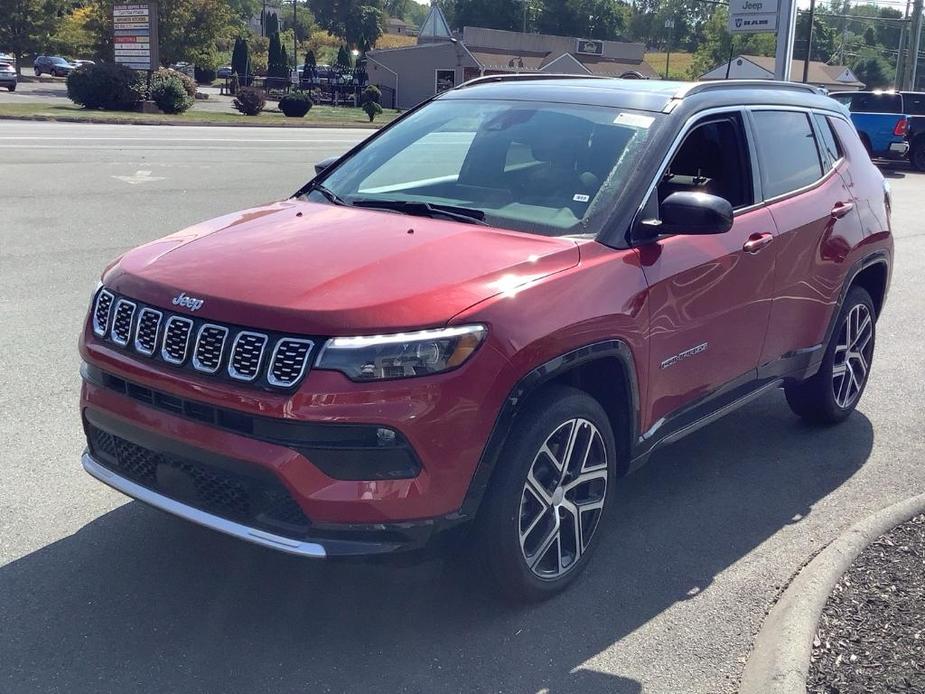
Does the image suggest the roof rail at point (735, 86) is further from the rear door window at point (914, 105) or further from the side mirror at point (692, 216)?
the rear door window at point (914, 105)

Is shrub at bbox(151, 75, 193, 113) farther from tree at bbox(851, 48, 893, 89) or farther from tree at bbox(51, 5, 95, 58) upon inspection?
tree at bbox(851, 48, 893, 89)

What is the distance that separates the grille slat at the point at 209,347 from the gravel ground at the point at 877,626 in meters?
2.22

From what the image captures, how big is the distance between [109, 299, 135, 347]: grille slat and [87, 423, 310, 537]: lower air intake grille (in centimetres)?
36

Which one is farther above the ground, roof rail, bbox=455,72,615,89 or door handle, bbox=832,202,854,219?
roof rail, bbox=455,72,615,89

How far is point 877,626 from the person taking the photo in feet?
12.0

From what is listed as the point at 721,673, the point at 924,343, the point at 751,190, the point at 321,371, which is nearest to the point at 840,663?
the point at 721,673

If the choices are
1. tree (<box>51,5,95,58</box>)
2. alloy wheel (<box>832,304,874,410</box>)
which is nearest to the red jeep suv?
alloy wheel (<box>832,304,874,410</box>)

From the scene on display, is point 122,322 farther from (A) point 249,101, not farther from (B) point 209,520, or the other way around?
(A) point 249,101

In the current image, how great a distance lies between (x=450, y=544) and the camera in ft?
11.3

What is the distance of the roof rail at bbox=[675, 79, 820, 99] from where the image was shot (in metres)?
4.73

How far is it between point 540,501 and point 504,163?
1661 millimetres

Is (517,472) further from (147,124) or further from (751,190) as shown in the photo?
(147,124)

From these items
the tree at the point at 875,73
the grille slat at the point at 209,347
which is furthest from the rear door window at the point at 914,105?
the tree at the point at 875,73

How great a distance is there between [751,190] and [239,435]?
293cm
